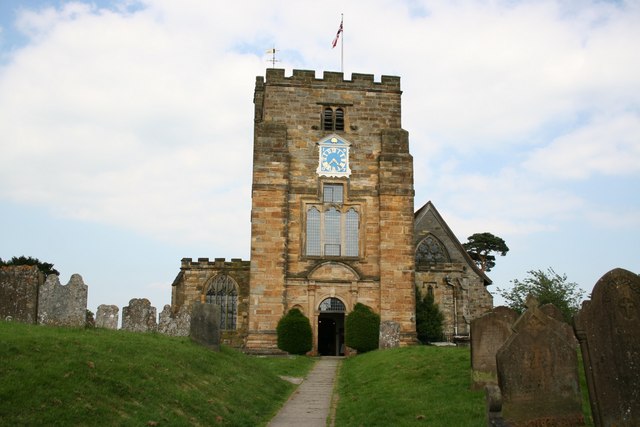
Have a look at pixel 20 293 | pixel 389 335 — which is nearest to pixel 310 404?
pixel 20 293

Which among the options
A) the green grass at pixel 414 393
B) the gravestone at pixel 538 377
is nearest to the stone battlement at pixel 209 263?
the green grass at pixel 414 393

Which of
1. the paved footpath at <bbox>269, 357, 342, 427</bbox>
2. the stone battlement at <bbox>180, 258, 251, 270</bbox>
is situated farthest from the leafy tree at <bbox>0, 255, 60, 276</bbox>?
the paved footpath at <bbox>269, 357, 342, 427</bbox>

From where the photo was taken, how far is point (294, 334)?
1294 inches

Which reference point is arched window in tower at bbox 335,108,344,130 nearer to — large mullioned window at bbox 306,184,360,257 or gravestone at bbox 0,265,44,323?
large mullioned window at bbox 306,184,360,257

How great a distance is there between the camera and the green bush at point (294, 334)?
3284 cm

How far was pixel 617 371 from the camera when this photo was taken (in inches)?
365

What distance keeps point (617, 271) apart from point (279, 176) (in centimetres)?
2611

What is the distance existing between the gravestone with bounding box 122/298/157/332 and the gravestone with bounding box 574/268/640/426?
15511 mm

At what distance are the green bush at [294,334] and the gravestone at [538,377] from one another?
2269cm

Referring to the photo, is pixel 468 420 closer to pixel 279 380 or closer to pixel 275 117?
pixel 279 380

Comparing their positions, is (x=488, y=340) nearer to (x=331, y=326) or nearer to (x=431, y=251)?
(x=331, y=326)

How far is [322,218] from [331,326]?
7859mm

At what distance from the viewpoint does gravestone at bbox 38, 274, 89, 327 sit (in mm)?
17797

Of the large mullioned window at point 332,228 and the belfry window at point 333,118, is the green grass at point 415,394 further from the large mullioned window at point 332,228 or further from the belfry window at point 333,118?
the belfry window at point 333,118
